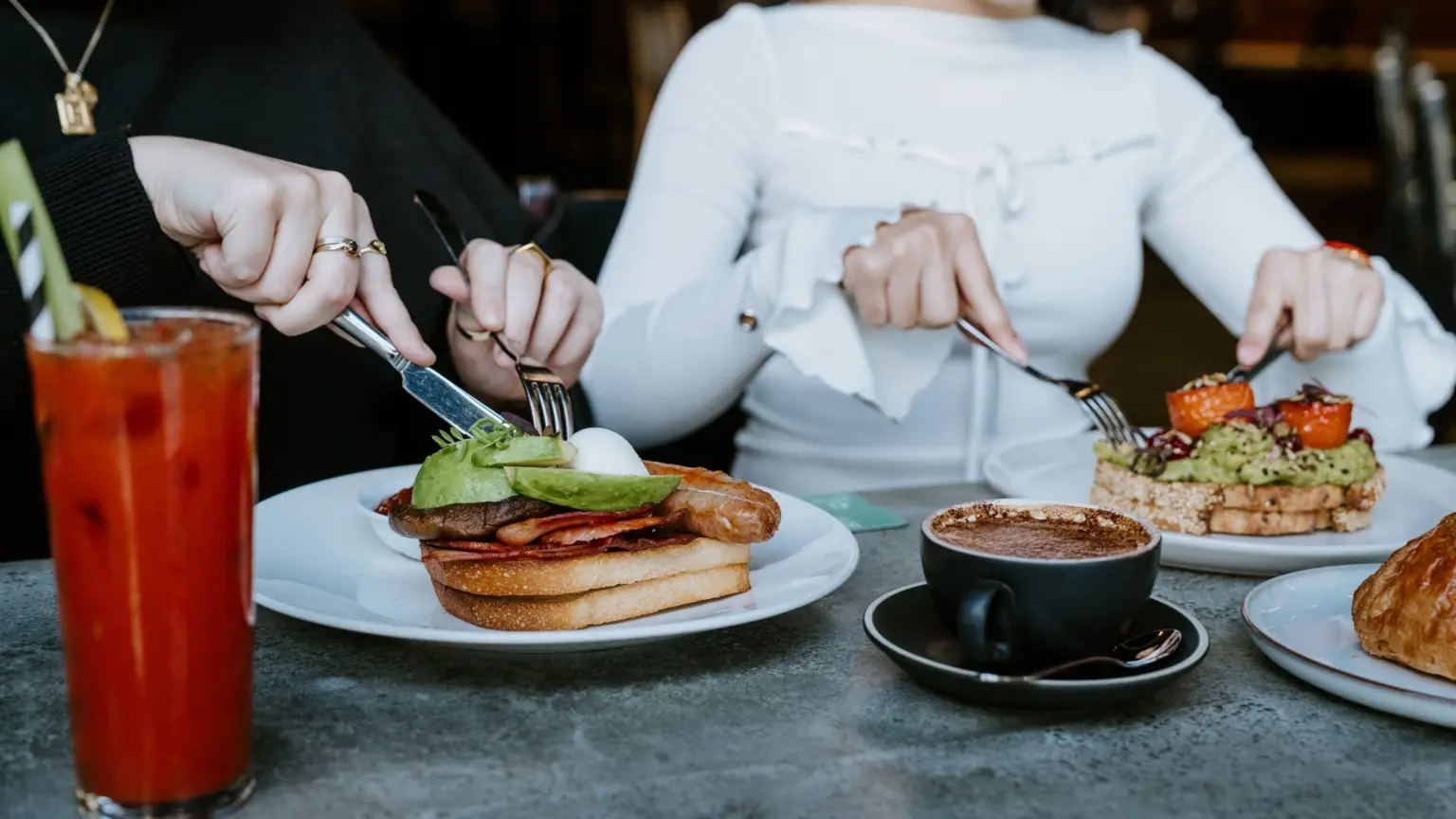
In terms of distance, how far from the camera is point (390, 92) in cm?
186

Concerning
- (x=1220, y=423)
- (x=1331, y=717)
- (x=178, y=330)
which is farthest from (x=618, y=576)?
(x=1220, y=423)

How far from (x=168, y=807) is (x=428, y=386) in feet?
1.48

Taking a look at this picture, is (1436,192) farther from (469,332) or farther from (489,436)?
(489,436)

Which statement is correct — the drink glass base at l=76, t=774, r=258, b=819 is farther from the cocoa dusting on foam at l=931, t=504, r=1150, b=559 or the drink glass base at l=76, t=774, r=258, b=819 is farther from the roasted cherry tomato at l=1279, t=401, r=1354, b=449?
the roasted cherry tomato at l=1279, t=401, r=1354, b=449

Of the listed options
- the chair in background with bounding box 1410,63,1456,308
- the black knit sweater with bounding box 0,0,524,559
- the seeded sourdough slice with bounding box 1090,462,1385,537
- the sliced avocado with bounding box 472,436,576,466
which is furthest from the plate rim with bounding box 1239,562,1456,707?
the chair in background with bounding box 1410,63,1456,308

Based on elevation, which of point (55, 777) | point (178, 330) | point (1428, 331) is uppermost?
point (178, 330)

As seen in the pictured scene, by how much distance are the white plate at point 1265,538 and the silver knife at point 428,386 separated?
53 cm

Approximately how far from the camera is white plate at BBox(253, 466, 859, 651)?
768 millimetres

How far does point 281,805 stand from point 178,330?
0.77 feet

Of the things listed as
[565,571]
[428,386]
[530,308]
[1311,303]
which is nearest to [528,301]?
[530,308]

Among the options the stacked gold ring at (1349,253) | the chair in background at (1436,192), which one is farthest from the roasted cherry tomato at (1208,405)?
the chair in background at (1436,192)

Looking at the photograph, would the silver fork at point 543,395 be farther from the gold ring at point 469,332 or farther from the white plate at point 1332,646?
the white plate at point 1332,646

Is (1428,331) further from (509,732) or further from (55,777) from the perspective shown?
(55,777)

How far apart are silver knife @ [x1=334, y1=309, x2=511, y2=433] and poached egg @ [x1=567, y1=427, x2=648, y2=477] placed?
0.13 m
